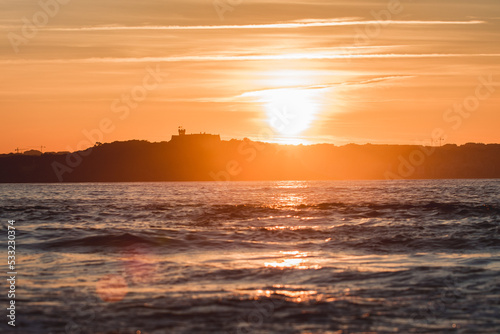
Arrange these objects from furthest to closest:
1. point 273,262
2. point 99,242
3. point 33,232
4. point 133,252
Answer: point 33,232
point 99,242
point 133,252
point 273,262

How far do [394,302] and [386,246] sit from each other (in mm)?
10556

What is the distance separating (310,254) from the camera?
2180cm

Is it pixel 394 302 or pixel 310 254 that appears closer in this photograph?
pixel 394 302

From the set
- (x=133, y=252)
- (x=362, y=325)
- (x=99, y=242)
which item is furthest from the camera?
(x=99, y=242)

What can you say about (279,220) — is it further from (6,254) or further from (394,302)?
(394,302)

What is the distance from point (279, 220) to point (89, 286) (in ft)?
76.9

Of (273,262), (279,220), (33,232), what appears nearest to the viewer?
(273,262)

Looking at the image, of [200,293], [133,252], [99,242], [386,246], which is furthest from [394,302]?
[99,242]

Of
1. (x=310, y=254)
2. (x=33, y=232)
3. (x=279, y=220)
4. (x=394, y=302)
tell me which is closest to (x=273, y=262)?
(x=310, y=254)

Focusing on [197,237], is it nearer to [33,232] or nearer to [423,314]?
[33,232]

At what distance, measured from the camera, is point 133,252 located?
75.9ft

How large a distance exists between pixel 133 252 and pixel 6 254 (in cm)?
456

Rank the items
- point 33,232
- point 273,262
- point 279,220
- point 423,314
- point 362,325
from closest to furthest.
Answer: point 362,325 < point 423,314 < point 273,262 < point 33,232 < point 279,220

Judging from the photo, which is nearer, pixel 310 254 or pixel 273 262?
pixel 273 262
